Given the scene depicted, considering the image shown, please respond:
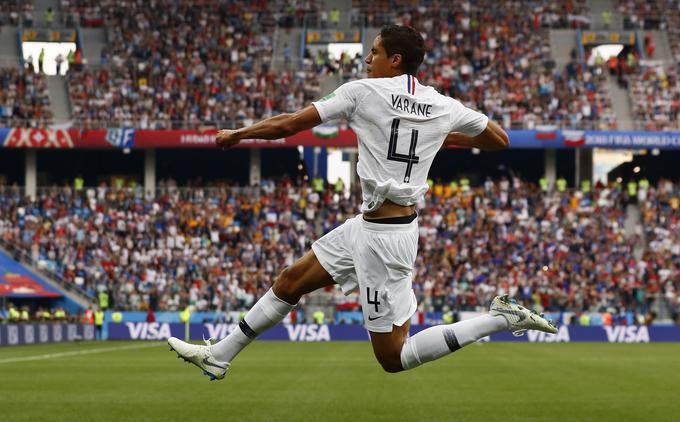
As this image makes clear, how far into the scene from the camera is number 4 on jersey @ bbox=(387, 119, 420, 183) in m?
8.25

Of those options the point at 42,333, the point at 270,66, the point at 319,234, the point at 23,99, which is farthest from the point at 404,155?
the point at 23,99

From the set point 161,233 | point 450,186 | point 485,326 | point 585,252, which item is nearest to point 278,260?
point 161,233

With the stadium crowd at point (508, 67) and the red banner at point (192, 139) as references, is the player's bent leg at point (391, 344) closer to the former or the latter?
the red banner at point (192, 139)

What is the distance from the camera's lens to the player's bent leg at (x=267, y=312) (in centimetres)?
864

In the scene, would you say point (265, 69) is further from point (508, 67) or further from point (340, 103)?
point (340, 103)

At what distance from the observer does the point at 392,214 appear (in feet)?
27.8

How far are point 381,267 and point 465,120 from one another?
4.44 ft

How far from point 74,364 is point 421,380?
30.0 ft

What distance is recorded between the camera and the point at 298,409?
13.2 meters

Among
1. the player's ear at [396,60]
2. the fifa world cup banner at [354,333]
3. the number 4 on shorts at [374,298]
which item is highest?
the player's ear at [396,60]

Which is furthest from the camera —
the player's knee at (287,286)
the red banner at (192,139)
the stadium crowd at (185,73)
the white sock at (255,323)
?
the stadium crowd at (185,73)

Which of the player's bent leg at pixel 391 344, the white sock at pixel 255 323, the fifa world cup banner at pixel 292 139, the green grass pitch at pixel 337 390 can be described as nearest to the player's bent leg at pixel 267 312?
the white sock at pixel 255 323

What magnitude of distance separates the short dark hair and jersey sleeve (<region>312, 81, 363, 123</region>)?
42 cm

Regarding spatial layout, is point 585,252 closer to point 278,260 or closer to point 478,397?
point 278,260
